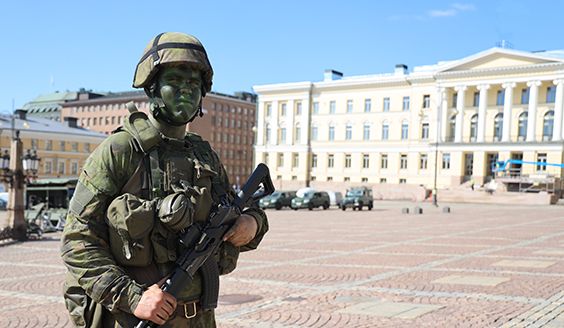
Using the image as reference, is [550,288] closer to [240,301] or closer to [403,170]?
[240,301]

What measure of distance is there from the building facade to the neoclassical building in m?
25.1

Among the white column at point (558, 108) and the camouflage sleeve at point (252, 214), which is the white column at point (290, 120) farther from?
the camouflage sleeve at point (252, 214)

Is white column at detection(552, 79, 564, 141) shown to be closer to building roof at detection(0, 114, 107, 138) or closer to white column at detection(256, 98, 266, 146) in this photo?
white column at detection(256, 98, 266, 146)

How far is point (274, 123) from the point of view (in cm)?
8606

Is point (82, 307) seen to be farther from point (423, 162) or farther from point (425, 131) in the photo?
point (425, 131)

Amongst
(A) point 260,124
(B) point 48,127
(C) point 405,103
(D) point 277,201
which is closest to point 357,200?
(D) point 277,201

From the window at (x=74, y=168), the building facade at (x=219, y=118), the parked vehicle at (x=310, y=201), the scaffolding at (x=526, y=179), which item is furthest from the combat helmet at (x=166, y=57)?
the building facade at (x=219, y=118)

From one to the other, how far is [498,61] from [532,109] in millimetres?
6999

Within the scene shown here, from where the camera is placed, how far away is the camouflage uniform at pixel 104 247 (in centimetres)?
249

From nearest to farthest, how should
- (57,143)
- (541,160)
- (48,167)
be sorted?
(541,160), (57,143), (48,167)

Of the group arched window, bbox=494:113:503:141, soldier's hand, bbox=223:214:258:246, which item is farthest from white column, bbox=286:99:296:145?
soldier's hand, bbox=223:214:258:246

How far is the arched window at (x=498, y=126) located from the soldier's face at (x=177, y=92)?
72760mm

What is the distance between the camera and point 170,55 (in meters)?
2.71

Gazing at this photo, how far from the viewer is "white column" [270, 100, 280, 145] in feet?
280
